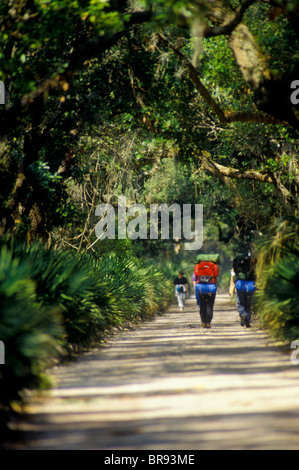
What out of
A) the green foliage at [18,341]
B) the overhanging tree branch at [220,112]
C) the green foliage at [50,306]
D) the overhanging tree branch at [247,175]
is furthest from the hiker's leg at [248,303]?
the green foliage at [18,341]

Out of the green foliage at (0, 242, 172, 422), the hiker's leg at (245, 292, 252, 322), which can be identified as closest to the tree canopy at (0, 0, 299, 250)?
the green foliage at (0, 242, 172, 422)

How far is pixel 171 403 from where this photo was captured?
7434 millimetres

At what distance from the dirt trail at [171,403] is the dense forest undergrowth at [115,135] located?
0.59 m

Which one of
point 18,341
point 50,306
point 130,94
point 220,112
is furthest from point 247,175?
point 18,341

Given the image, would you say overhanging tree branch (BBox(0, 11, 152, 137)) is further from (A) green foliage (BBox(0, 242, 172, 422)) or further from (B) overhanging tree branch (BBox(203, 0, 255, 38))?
(B) overhanging tree branch (BBox(203, 0, 255, 38))

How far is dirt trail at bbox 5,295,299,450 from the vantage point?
235 inches

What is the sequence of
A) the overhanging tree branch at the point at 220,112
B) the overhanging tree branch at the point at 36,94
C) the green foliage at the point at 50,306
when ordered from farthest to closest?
the overhanging tree branch at the point at 220,112, the overhanging tree branch at the point at 36,94, the green foliage at the point at 50,306

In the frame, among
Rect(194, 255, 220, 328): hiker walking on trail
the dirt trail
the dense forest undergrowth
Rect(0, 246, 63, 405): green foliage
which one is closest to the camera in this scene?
the dirt trail

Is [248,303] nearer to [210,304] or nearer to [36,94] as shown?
[210,304]

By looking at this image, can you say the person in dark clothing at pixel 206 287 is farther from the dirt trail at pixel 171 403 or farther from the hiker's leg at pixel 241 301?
the dirt trail at pixel 171 403

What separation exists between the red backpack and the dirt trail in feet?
20.9

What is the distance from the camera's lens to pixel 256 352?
39.8ft

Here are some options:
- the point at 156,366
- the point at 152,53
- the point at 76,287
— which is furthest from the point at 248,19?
the point at 156,366

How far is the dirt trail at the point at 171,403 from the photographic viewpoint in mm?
5957
